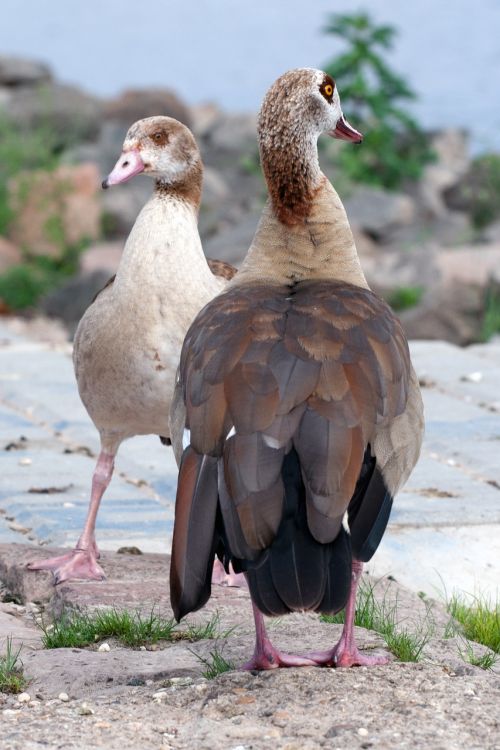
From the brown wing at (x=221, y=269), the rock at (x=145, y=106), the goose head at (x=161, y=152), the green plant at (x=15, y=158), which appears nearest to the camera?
the goose head at (x=161, y=152)

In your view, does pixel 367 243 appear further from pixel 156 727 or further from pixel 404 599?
pixel 156 727

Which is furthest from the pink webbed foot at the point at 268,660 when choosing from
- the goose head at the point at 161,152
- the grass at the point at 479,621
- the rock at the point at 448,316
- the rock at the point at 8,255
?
the rock at the point at 8,255

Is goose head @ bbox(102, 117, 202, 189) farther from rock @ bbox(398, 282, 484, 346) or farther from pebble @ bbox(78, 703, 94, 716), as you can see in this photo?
rock @ bbox(398, 282, 484, 346)

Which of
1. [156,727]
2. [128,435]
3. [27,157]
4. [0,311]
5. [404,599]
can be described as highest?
[27,157]

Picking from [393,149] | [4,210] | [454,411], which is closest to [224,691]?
[454,411]

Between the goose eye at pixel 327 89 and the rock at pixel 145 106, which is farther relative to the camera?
the rock at pixel 145 106

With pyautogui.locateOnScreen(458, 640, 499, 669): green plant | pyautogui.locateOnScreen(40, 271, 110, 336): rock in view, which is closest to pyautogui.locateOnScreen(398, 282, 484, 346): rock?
pyautogui.locateOnScreen(40, 271, 110, 336): rock

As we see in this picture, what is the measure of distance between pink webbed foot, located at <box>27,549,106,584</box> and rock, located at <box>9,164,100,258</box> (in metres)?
11.8

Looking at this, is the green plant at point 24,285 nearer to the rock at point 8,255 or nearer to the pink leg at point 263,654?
the rock at point 8,255

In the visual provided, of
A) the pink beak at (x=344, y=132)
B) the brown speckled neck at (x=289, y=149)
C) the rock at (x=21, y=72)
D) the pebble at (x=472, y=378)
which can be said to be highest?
the rock at (x=21, y=72)

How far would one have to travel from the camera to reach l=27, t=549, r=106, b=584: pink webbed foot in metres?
5.28

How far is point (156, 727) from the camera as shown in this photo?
3719 millimetres

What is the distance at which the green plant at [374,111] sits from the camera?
17.7 metres

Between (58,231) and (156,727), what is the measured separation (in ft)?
45.4
